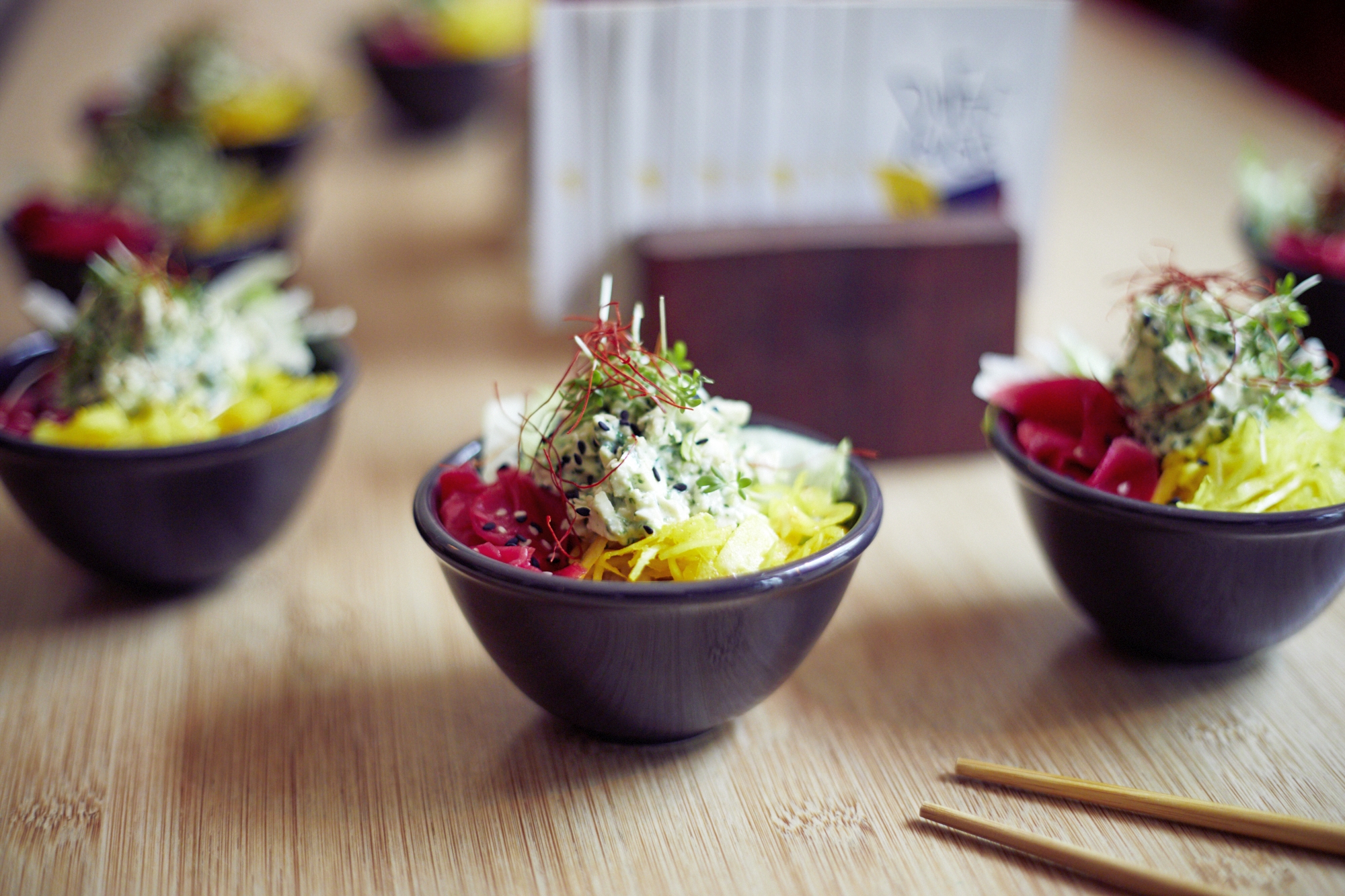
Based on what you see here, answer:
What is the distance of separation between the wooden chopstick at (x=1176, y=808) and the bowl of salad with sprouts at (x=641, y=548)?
179 millimetres

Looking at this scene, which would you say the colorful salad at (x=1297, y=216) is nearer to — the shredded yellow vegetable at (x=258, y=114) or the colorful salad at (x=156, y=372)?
the colorful salad at (x=156, y=372)

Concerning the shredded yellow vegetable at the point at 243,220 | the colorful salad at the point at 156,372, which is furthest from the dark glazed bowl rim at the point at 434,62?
the colorful salad at the point at 156,372

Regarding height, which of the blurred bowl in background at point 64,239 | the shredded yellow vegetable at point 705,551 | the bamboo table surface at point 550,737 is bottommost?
the bamboo table surface at point 550,737

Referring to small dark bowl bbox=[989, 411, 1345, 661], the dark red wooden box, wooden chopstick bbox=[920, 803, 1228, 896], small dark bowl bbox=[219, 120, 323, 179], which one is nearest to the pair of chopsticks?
wooden chopstick bbox=[920, 803, 1228, 896]

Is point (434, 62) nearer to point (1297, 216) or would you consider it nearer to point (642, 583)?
point (1297, 216)

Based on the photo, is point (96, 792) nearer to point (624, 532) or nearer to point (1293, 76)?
point (624, 532)

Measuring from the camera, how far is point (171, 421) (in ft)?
3.23

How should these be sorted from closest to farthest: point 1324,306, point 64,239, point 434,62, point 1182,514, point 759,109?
point 1182,514 < point 1324,306 < point 64,239 < point 759,109 < point 434,62

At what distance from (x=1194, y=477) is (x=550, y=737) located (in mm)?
557

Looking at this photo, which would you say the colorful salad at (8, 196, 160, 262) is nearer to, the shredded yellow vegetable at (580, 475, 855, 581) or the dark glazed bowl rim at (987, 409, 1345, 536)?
the shredded yellow vegetable at (580, 475, 855, 581)

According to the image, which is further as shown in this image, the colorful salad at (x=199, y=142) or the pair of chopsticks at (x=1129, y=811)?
the colorful salad at (x=199, y=142)

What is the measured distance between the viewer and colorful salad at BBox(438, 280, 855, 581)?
78cm

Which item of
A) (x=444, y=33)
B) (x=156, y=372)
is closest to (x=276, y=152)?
(x=444, y=33)

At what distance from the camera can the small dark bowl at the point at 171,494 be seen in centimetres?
94
